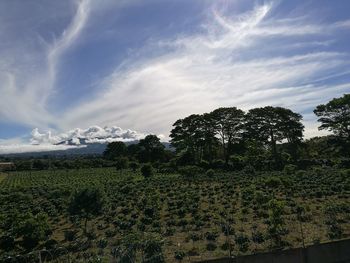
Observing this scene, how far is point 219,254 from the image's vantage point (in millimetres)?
11773

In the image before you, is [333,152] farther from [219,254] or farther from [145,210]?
[219,254]

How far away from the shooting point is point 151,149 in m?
81.4

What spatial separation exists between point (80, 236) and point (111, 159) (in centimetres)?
8971

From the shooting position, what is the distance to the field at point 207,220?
41.6ft

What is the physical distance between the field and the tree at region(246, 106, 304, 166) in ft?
65.1

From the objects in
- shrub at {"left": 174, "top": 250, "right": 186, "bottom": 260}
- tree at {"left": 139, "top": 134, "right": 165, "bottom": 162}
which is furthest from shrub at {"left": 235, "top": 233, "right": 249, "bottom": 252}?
tree at {"left": 139, "top": 134, "right": 165, "bottom": 162}

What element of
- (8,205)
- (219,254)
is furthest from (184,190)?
(219,254)

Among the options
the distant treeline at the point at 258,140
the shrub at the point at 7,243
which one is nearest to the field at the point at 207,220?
the shrub at the point at 7,243

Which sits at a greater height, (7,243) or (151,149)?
(151,149)

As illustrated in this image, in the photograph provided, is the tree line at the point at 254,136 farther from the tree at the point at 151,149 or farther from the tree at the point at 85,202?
the tree at the point at 85,202

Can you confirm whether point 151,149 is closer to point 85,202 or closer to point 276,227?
point 85,202

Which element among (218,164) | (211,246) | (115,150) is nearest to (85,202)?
(211,246)

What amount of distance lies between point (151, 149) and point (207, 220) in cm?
6308

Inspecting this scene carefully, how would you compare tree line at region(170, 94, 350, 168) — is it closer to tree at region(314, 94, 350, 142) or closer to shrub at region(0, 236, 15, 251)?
tree at region(314, 94, 350, 142)
